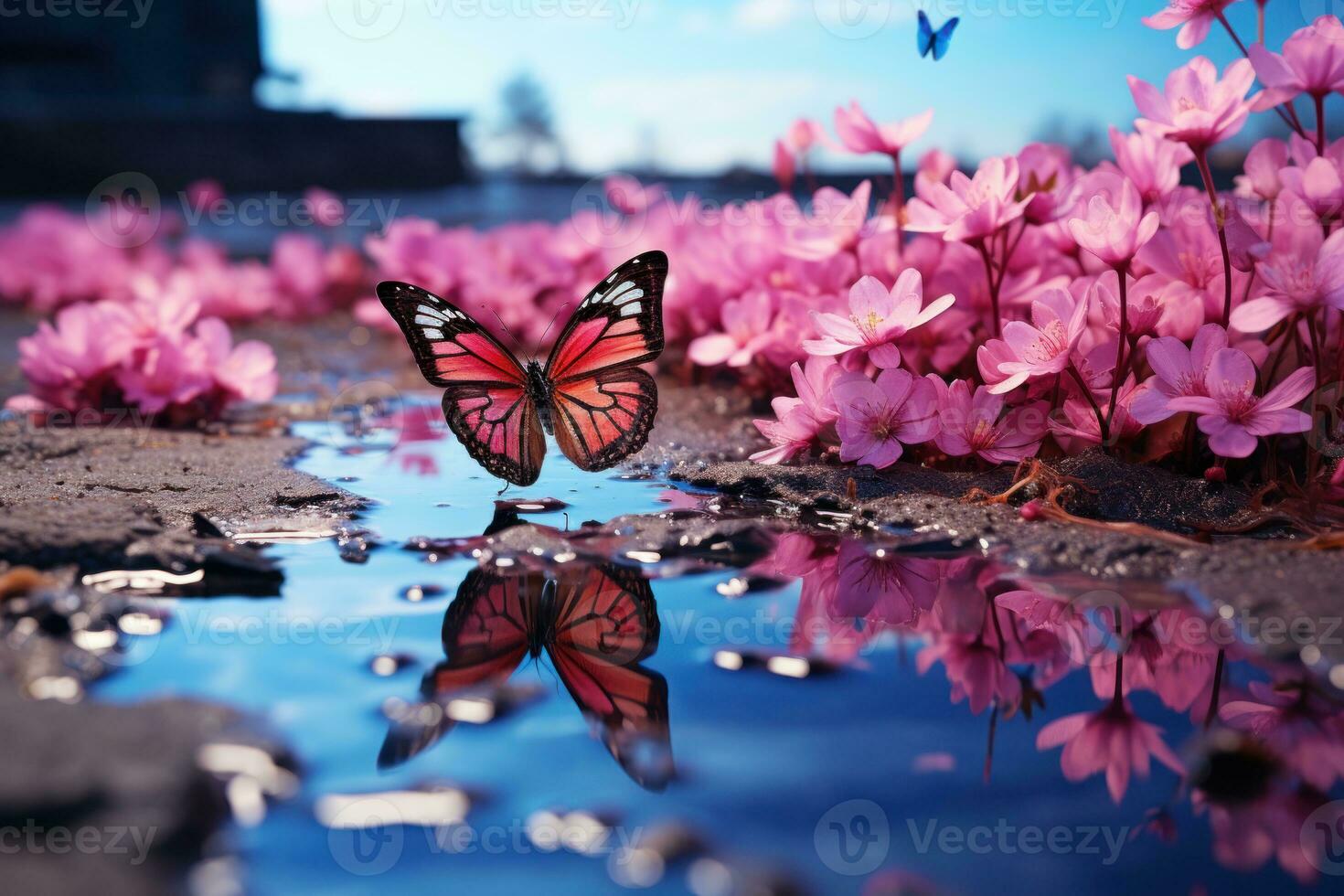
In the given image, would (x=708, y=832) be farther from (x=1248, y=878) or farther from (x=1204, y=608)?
(x=1204, y=608)

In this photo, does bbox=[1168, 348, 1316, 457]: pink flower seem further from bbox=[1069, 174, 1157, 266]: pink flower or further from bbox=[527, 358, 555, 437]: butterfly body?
bbox=[527, 358, 555, 437]: butterfly body

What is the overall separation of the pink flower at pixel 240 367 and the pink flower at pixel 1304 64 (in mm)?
2360

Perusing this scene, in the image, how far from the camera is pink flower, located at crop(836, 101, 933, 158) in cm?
200

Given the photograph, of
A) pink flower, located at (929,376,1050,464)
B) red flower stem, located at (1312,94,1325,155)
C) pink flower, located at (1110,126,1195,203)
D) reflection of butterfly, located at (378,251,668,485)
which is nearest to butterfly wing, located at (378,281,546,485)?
reflection of butterfly, located at (378,251,668,485)

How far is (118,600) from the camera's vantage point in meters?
1.27

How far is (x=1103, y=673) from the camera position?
44.1 inches

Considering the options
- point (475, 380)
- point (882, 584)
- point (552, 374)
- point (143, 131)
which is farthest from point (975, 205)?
point (143, 131)

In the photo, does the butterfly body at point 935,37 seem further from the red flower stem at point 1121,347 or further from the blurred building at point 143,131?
the blurred building at point 143,131

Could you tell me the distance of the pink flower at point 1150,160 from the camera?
6.02 ft

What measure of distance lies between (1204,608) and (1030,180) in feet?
3.32

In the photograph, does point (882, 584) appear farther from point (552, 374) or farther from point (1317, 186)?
point (1317, 186)

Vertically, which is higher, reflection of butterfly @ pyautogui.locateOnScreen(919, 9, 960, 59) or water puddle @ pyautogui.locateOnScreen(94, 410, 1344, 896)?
reflection of butterfly @ pyautogui.locateOnScreen(919, 9, 960, 59)

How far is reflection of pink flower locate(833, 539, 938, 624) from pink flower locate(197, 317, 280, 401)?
1845 mm

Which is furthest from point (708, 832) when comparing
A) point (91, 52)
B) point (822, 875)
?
point (91, 52)
